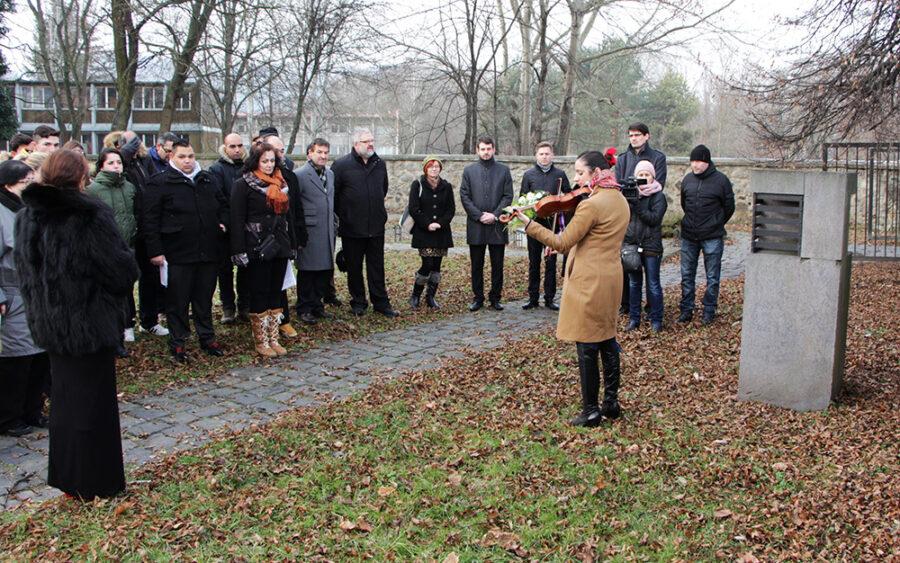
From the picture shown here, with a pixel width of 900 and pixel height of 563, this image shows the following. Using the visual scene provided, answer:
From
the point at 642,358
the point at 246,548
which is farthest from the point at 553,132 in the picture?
the point at 246,548

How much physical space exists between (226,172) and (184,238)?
1269 mm

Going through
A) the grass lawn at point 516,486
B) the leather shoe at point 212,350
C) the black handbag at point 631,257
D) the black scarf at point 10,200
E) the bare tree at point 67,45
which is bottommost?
the grass lawn at point 516,486

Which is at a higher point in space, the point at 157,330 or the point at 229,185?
the point at 229,185

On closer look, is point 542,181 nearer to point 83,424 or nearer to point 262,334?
point 262,334

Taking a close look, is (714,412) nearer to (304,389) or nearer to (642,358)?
(642,358)

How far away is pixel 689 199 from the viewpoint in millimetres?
9000

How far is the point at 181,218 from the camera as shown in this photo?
7723mm

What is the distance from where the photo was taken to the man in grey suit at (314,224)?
30.8ft

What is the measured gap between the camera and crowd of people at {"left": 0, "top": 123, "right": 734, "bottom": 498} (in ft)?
15.4

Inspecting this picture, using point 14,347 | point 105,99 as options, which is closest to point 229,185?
point 14,347

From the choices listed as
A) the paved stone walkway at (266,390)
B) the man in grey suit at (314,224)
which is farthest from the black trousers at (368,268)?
the paved stone walkway at (266,390)

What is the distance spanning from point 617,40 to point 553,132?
189 inches

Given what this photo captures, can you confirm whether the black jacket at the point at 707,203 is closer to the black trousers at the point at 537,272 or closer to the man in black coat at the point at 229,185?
the black trousers at the point at 537,272

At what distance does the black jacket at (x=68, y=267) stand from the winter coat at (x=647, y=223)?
559 cm
